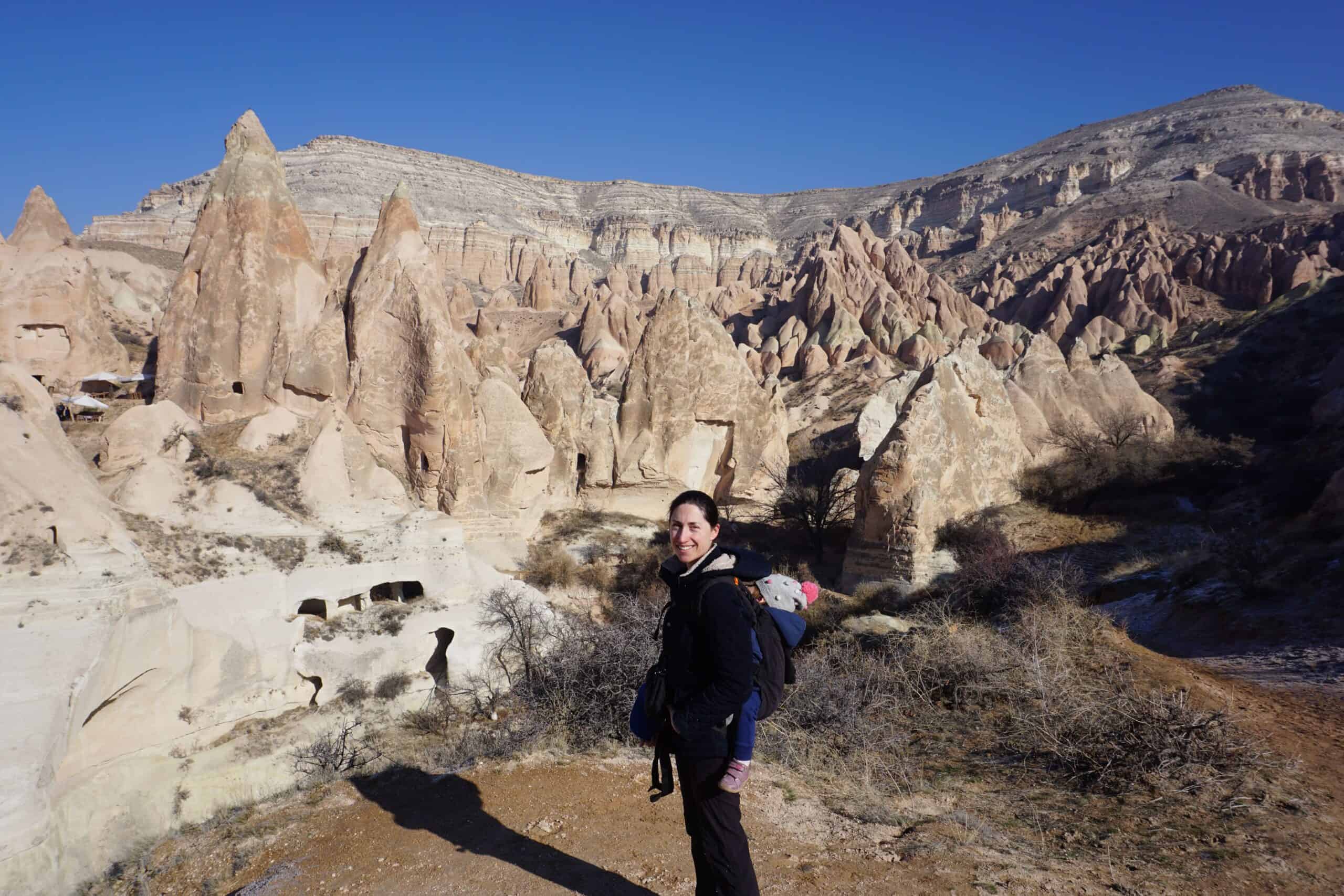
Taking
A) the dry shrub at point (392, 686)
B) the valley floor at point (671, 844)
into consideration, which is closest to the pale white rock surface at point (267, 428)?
the dry shrub at point (392, 686)

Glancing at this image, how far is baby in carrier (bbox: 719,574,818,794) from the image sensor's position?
2842 mm

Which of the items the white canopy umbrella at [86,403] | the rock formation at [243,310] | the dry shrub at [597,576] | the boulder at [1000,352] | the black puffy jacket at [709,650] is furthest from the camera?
the boulder at [1000,352]

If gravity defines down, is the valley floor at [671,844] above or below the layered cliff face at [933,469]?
below

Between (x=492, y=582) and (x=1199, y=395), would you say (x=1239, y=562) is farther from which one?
(x=1199, y=395)

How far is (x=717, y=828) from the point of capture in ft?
9.61

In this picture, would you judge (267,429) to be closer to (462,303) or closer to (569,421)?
(569,421)

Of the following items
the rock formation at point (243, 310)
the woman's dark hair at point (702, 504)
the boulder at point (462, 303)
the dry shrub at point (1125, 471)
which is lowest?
the dry shrub at point (1125, 471)

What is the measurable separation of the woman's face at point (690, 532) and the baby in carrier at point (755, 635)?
23 cm

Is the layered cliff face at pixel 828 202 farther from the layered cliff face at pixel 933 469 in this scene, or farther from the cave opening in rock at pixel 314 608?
the cave opening in rock at pixel 314 608

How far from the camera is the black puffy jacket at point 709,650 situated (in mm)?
2828

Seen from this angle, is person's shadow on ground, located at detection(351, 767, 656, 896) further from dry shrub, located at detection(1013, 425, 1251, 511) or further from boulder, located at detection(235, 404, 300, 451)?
dry shrub, located at detection(1013, 425, 1251, 511)

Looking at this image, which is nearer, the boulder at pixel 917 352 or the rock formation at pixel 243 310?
the rock formation at pixel 243 310

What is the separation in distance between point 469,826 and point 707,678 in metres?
2.76

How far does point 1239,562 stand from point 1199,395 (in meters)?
22.2
